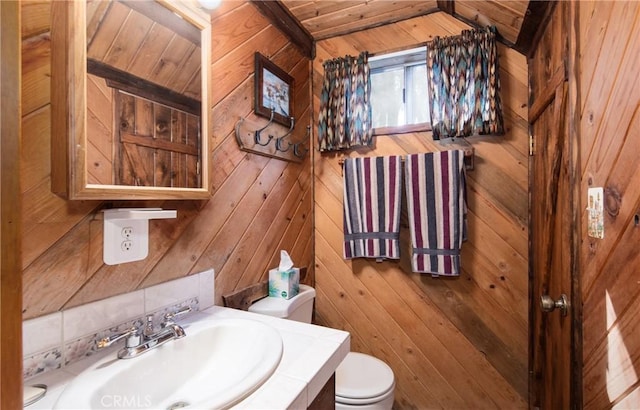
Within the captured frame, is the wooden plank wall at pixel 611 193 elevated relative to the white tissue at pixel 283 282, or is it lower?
elevated

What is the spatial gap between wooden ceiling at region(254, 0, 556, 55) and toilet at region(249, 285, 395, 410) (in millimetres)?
1558

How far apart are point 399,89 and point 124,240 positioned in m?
1.73

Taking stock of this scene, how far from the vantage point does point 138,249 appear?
90 cm

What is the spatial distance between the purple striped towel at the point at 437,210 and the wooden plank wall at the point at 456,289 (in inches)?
4.9

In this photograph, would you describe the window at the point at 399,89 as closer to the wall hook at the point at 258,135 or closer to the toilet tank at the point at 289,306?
the wall hook at the point at 258,135

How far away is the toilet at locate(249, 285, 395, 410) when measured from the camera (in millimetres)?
1281

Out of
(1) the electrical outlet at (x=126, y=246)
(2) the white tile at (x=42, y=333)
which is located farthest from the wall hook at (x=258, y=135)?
(2) the white tile at (x=42, y=333)

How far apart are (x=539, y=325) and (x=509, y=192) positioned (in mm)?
685

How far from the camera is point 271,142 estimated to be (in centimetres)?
161

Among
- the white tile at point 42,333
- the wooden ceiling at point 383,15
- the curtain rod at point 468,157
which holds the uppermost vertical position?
the wooden ceiling at point 383,15

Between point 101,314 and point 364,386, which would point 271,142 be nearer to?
point 101,314

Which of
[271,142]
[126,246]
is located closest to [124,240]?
[126,246]

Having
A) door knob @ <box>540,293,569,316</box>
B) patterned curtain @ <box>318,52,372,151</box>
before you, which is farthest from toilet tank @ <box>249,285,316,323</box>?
door knob @ <box>540,293,569,316</box>

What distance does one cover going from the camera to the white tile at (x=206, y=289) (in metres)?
1.15
